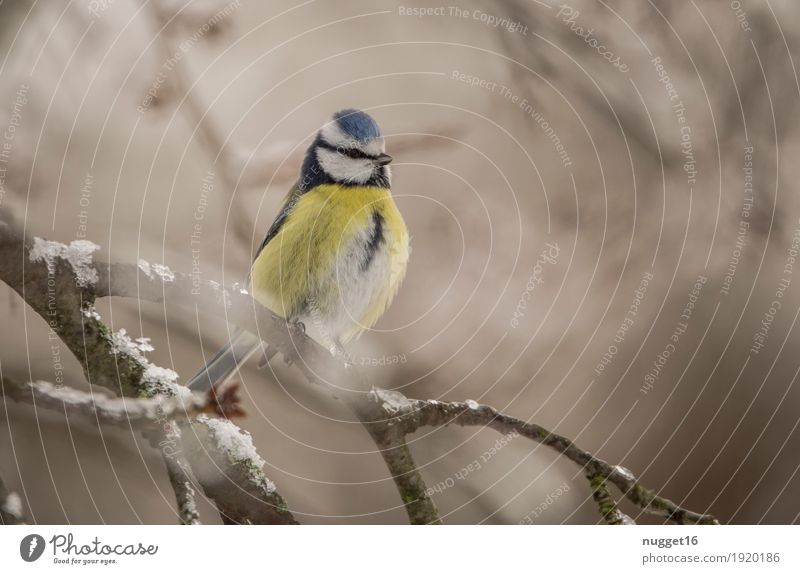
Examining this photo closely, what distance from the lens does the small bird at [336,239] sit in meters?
0.84

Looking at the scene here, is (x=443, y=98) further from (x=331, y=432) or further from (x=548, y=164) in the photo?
(x=331, y=432)

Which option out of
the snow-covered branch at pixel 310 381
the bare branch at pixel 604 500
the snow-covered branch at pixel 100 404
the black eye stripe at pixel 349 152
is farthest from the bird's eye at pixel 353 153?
the bare branch at pixel 604 500

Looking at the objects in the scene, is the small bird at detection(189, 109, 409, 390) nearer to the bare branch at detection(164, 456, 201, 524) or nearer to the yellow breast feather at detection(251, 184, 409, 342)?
the yellow breast feather at detection(251, 184, 409, 342)

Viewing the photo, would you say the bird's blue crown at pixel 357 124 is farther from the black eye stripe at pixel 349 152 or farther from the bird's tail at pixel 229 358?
the bird's tail at pixel 229 358

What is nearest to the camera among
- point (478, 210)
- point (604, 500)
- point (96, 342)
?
point (96, 342)

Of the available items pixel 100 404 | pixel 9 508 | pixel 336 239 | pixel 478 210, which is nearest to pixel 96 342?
pixel 100 404

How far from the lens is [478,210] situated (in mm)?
865

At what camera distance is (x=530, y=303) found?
871 millimetres

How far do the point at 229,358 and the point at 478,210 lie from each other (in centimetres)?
34

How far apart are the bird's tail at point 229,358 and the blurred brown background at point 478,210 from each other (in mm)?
20

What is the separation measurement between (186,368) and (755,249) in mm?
703

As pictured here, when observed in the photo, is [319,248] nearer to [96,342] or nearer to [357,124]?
[357,124]

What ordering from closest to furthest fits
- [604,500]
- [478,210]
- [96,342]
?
1. [96,342]
2. [604,500]
3. [478,210]
